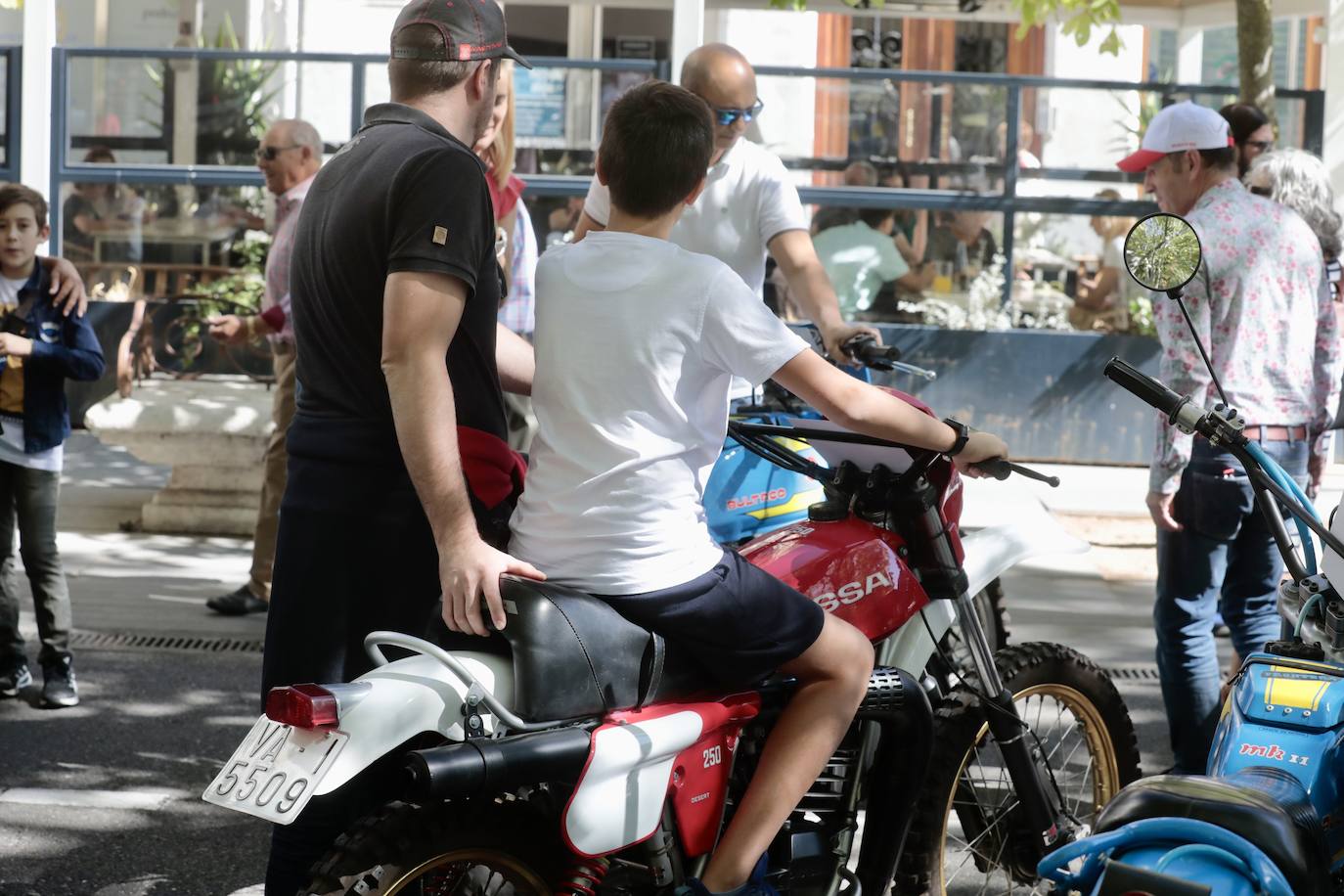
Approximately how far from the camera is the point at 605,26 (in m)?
18.9

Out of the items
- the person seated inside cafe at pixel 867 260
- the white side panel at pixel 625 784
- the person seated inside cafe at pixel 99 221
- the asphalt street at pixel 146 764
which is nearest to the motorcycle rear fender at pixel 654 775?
the white side panel at pixel 625 784

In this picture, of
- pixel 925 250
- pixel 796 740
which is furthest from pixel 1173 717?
pixel 925 250

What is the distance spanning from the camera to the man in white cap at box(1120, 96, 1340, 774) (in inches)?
191

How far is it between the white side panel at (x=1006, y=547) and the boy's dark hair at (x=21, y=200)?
3559 mm

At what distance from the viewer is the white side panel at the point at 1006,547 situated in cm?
394

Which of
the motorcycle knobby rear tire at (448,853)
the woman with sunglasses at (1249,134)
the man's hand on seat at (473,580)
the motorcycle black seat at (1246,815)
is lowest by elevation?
the motorcycle knobby rear tire at (448,853)

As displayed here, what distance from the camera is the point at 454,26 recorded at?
10.3 ft

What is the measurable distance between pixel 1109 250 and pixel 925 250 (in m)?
1.26

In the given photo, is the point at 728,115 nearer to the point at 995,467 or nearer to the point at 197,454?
the point at 995,467

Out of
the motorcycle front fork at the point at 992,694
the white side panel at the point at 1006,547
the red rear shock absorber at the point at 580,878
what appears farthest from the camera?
the white side panel at the point at 1006,547

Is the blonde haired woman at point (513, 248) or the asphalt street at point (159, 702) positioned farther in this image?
the blonde haired woman at point (513, 248)

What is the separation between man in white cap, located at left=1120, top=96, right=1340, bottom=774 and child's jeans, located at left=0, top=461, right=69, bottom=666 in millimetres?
3639

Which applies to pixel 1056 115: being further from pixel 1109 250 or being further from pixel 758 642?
pixel 758 642

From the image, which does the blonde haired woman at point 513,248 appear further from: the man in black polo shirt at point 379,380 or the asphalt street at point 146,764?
the man in black polo shirt at point 379,380
